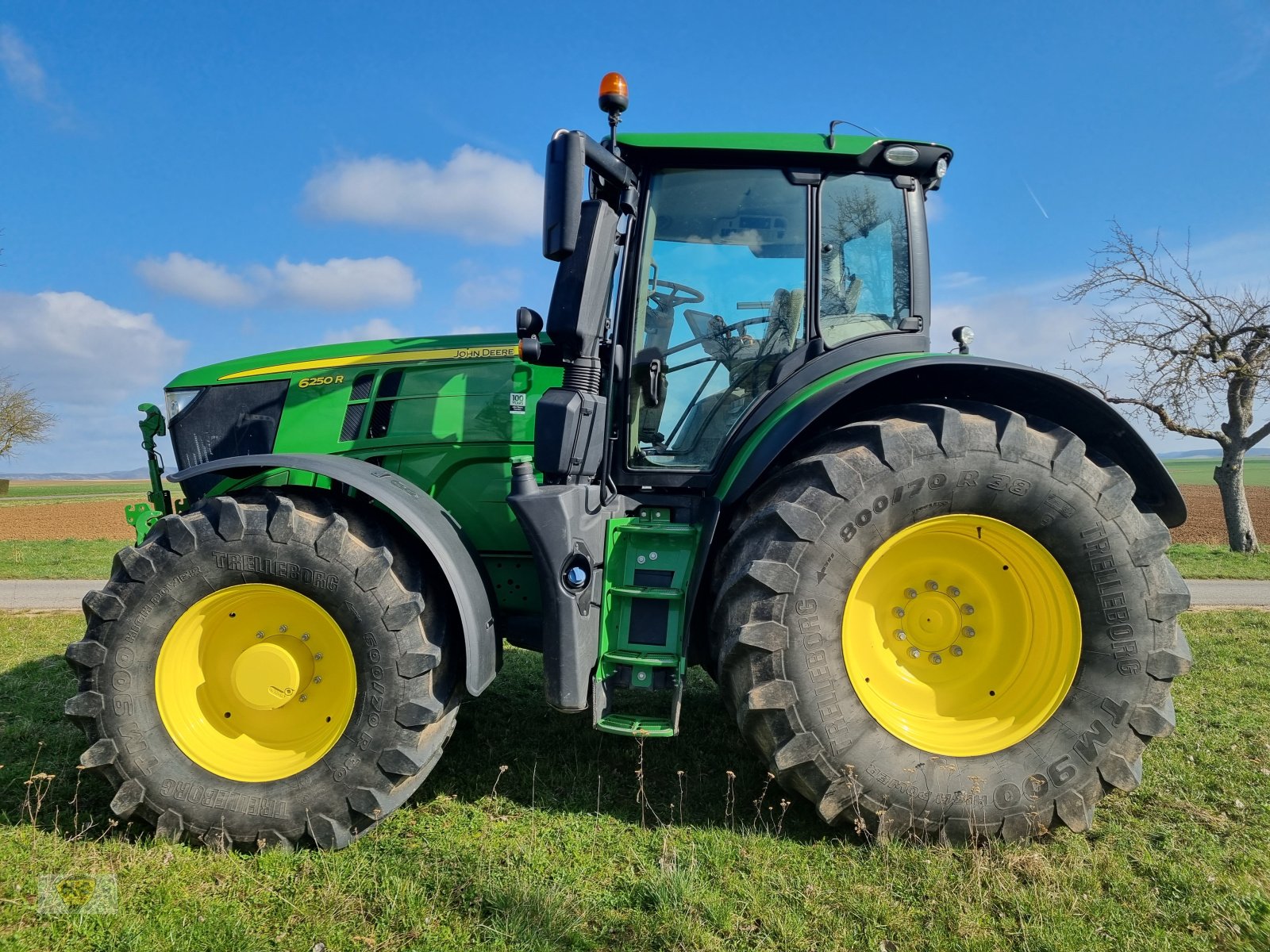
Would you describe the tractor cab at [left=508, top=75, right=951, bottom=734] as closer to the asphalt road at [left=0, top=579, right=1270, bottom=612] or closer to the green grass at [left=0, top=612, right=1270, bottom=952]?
the green grass at [left=0, top=612, right=1270, bottom=952]

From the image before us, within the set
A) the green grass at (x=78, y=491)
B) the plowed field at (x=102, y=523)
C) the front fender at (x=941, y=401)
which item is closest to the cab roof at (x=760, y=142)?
the front fender at (x=941, y=401)

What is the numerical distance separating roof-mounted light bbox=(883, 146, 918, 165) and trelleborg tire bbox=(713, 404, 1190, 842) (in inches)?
47.8

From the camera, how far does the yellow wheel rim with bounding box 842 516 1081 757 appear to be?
2963mm

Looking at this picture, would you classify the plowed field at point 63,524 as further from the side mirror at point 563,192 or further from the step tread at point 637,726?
the side mirror at point 563,192

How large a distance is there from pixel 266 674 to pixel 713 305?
7.91ft

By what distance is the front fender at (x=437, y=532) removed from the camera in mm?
2955

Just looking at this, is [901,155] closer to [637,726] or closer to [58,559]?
[637,726]

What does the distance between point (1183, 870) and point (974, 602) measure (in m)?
1.08

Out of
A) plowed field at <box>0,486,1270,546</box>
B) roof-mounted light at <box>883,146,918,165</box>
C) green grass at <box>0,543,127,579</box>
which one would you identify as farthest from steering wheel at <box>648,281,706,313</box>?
plowed field at <box>0,486,1270,546</box>

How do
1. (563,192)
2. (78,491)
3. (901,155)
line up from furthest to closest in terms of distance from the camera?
(78,491) < (901,155) < (563,192)

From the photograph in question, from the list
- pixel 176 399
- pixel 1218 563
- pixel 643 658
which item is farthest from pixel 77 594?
pixel 1218 563

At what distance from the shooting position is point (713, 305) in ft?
11.1

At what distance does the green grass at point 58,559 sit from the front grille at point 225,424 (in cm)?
726

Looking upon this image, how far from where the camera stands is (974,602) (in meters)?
3.07
